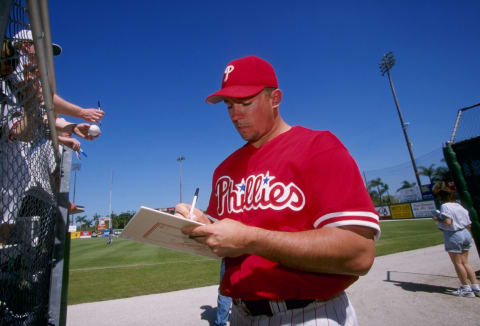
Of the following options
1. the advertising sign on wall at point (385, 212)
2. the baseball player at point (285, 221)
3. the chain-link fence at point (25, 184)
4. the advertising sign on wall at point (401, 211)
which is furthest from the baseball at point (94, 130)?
the advertising sign on wall at point (385, 212)

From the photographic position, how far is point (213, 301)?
5.43m

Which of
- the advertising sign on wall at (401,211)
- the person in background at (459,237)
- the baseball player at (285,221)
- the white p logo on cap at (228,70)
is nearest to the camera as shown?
the baseball player at (285,221)

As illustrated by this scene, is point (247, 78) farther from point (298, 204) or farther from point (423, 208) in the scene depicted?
point (423, 208)

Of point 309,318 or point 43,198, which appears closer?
point 309,318

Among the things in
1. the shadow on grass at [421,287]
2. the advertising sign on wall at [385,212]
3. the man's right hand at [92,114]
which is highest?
the man's right hand at [92,114]

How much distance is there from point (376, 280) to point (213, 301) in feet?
13.0

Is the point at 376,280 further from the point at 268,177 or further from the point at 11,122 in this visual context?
the point at 11,122

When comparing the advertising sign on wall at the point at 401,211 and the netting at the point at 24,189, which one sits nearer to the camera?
the netting at the point at 24,189

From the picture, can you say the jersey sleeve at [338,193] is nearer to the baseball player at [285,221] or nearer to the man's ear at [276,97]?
the baseball player at [285,221]

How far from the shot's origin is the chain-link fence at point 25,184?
4.43 ft

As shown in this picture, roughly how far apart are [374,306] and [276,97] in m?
4.75

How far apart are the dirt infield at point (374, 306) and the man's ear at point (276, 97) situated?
3957 millimetres

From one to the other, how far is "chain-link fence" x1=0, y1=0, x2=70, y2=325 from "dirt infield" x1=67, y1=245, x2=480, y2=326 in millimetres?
2910

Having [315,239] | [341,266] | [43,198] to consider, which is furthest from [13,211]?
[341,266]
